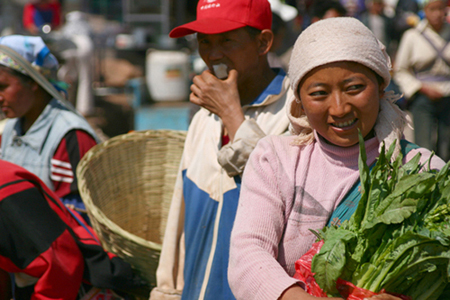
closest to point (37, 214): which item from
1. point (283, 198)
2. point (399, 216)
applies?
point (283, 198)

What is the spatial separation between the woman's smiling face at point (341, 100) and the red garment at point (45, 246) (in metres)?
1.24

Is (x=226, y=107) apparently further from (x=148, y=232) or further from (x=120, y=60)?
(x=120, y=60)

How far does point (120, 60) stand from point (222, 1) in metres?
9.64

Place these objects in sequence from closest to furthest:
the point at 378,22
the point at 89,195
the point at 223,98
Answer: the point at 223,98
the point at 89,195
the point at 378,22

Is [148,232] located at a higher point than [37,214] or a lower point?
lower

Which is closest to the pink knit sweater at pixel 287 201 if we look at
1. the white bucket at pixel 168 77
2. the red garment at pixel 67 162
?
the red garment at pixel 67 162

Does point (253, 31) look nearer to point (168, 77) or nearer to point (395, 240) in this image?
point (395, 240)

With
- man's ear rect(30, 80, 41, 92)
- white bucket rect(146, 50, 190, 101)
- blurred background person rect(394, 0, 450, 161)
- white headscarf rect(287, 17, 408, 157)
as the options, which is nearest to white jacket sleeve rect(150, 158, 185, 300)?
white headscarf rect(287, 17, 408, 157)

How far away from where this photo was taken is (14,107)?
280 cm

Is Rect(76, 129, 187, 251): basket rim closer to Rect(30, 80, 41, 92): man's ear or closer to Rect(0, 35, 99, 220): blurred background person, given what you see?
Rect(0, 35, 99, 220): blurred background person

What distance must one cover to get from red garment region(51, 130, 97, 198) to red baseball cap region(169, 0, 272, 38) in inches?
43.1

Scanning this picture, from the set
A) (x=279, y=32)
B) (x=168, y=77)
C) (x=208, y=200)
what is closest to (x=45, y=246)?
(x=208, y=200)

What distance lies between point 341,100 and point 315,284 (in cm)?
49

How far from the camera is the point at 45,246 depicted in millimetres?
1992
